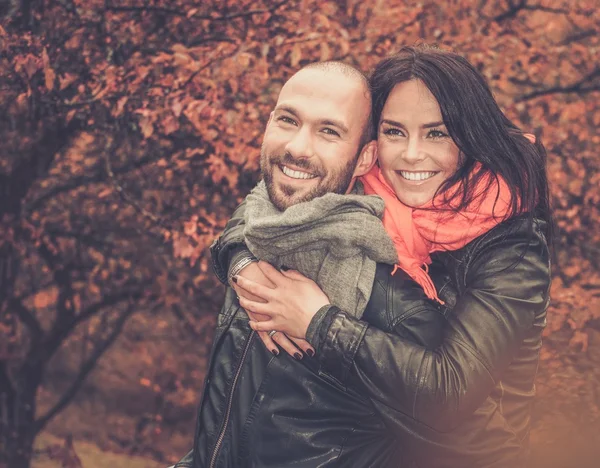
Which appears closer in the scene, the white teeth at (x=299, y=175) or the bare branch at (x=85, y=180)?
the white teeth at (x=299, y=175)

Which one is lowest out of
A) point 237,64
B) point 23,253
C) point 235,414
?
point 23,253

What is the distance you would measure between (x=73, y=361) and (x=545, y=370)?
12288 millimetres

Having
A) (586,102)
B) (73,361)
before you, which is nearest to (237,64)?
(586,102)

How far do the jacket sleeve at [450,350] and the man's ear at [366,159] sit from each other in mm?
729

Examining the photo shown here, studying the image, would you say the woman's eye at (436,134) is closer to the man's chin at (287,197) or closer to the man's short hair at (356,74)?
the man's short hair at (356,74)

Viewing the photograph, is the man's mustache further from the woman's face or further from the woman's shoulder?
the woman's shoulder

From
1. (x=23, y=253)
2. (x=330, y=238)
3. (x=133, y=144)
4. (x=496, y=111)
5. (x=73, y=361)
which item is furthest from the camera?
(x=73, y=361)

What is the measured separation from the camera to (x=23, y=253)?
7.52m

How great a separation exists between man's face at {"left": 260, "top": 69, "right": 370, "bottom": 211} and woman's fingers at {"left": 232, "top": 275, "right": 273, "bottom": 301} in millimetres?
329

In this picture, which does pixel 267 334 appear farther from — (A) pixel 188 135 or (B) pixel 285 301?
(A) pixel 188 135

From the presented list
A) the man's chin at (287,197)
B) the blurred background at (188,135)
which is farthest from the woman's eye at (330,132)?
the blurred background at (188,135)

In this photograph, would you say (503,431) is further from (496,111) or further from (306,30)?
(306,30)

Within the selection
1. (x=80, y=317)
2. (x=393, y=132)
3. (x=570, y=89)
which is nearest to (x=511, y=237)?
(x=393, y=132)

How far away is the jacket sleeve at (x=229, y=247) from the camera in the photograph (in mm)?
2756
